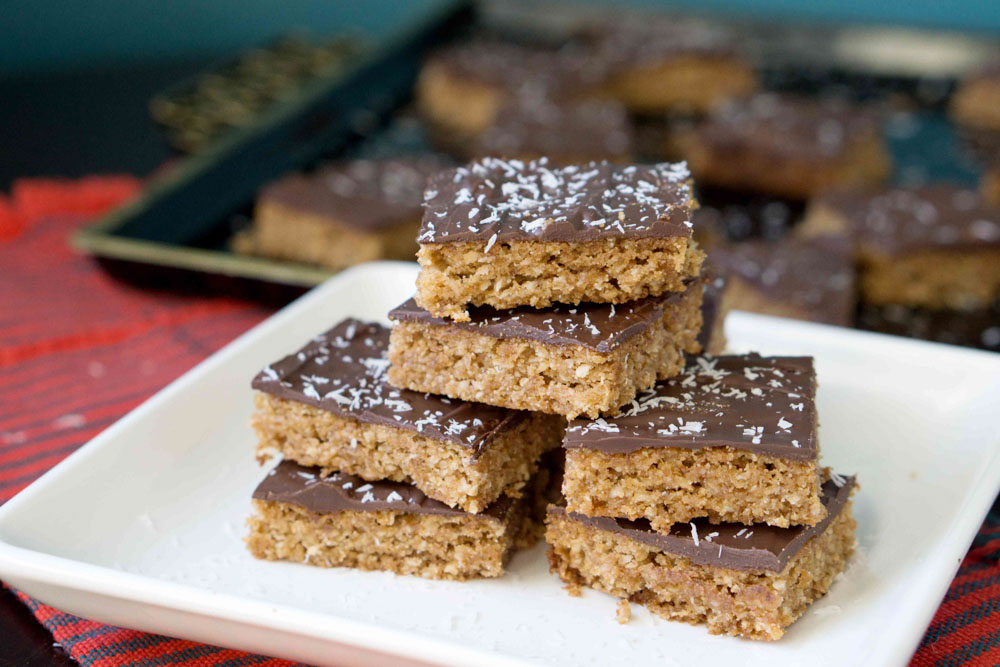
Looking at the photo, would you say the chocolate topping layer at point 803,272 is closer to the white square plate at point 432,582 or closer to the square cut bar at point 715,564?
the white square plate at point 432,582

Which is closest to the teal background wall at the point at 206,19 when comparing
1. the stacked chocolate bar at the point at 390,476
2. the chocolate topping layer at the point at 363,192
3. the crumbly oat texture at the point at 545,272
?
the chocolate topping layer at the point at 363,192

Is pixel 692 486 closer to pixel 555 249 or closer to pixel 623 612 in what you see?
pixel 623 612

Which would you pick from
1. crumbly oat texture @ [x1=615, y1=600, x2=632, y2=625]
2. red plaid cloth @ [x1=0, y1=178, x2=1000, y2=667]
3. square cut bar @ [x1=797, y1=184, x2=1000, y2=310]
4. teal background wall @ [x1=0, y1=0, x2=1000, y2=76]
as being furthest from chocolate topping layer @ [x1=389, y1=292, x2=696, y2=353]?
teal background wall @ [x1=0, y1=0, x2=1000, y2=76]

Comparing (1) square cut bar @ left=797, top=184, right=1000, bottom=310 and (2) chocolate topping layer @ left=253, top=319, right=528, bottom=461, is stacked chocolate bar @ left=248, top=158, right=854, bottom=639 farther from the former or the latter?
(1) square cut bar @ left=797, top=184, right=1000, bottom=310

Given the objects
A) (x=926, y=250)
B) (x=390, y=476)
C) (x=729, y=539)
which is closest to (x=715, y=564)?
(x=729, y=539)

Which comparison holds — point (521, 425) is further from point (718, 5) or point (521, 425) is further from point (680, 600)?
point (718, 5)

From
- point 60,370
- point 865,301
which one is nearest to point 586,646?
point 60,370
